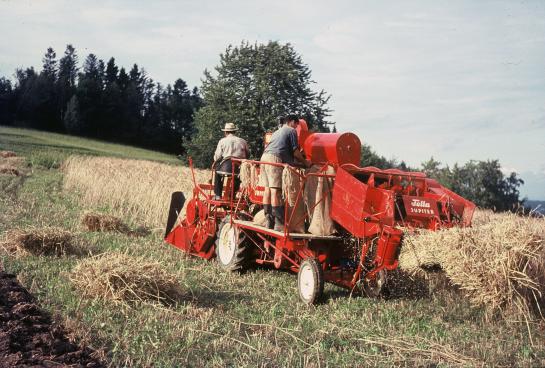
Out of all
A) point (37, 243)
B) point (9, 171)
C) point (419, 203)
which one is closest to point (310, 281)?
point (419, 203)

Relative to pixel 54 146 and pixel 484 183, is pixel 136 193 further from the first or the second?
pixel 54 146

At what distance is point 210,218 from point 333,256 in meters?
2.68

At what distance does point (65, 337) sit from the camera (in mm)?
5055

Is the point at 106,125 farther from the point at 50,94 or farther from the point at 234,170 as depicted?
the point at 234,170

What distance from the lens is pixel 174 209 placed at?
1111 centimetres

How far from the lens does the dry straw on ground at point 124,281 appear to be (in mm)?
6352

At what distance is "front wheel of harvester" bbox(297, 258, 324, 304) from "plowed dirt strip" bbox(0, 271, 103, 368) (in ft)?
9.28

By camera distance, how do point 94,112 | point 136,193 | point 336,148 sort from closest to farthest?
point 336,148, point 136,193, point 94,112

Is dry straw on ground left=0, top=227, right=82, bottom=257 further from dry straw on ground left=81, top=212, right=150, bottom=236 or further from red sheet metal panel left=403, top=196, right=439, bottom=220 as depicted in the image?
red sheet metal panel left=403, top=196, right=439, bottom=220

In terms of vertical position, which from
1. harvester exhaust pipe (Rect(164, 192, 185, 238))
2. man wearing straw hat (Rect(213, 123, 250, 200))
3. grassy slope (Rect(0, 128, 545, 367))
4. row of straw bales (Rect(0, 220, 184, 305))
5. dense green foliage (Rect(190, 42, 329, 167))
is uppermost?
dense green foliage (Rect(190, 42, 329, 167))

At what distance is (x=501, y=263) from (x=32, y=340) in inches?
183

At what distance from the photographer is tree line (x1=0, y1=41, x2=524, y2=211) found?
31.5 meters

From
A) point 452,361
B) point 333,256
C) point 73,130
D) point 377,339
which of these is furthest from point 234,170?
point 73,130

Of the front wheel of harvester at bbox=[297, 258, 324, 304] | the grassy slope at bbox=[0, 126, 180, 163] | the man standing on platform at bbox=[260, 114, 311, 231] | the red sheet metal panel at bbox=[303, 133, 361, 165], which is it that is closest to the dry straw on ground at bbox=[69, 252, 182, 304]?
the front wheel of harvester at bbox=[297, 258, 324, 304]
